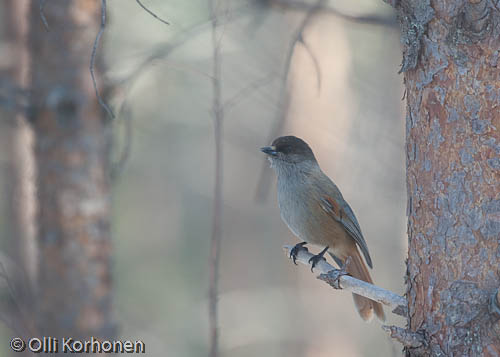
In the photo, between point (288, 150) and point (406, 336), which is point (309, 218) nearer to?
point (288, 150)

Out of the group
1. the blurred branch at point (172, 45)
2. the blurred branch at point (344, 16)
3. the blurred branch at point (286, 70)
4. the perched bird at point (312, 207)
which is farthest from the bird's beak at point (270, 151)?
the blurred branch at point (344, 16)

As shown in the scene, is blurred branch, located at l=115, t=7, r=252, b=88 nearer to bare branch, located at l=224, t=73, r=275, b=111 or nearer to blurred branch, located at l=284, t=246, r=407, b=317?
bare branch, located at l=224, t=73, r=275, b=111

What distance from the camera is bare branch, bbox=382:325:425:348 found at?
250cm

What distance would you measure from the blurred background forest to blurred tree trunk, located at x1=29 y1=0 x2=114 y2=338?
0.27 metres

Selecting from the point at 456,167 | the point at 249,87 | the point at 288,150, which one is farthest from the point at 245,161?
the point at 456,167

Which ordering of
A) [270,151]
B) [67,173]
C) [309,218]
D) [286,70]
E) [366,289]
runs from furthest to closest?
[67,173] < [270,151] < [309,218] < [286,70] < [366,289]

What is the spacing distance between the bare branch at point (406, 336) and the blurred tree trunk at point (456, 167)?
5 cm

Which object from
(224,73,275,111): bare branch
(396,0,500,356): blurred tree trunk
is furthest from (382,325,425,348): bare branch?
(224,73,275,111): bare branch

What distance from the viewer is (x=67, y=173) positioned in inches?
200

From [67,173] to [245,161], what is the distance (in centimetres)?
1475

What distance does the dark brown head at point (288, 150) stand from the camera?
5023 millimetres

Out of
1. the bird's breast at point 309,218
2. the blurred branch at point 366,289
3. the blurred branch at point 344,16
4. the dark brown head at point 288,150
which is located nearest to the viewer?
the blurred branch at point 366,289

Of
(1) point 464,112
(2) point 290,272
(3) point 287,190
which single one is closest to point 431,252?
(1) point 464,112

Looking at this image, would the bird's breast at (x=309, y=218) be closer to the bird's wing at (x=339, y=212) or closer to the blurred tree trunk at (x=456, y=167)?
the bird's wing at (x=339, y=212)
